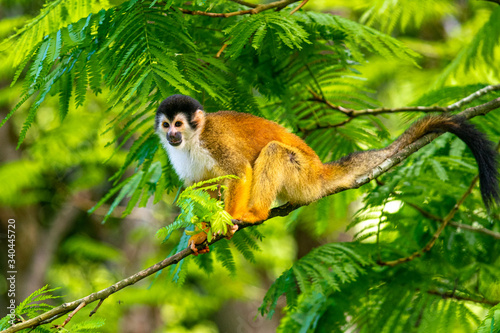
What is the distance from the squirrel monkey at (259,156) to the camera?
389 centimetres

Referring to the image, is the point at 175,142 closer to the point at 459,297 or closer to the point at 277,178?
the point at 277,178

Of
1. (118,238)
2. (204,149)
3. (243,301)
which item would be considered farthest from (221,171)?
(118,238)

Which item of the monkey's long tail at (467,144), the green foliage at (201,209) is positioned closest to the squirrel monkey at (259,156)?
the monkey's long tail at (467,144)

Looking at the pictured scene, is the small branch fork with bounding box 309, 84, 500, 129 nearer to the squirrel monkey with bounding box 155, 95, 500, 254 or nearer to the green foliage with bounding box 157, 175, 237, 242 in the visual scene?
the squirrel monkey with bounding box 155, 95, 500, 254

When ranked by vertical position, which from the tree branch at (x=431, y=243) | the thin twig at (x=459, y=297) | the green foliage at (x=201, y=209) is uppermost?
the green foliage at (x=201, y=209)

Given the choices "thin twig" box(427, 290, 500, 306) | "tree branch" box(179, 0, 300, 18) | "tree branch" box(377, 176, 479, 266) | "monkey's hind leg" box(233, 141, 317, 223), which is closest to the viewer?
"tree branch" box(179, 0, 300, 18)

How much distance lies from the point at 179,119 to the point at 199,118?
169 mm

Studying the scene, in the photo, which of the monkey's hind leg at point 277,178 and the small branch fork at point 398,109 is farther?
the small branch fork at point 398,109

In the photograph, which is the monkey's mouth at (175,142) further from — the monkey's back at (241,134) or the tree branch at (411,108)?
the tree branch at (411,108)

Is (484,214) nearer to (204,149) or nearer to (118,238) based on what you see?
(204,149)

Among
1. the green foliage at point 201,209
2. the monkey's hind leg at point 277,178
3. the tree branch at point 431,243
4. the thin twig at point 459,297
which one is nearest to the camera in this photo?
the green foliage at point 201,209

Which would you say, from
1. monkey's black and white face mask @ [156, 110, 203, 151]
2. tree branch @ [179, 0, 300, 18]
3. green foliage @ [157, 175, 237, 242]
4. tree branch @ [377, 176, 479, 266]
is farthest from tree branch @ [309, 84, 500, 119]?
green foliage @ [157, 175, 237, 242]

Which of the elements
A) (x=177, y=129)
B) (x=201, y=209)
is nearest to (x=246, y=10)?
(x=177, y=129)

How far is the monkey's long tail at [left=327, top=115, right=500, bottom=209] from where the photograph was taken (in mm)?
3938
